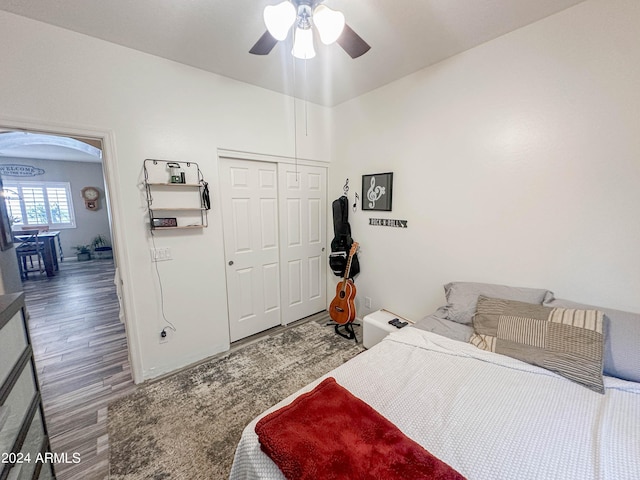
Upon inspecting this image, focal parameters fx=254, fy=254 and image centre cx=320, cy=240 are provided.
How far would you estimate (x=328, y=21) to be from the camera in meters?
1.20

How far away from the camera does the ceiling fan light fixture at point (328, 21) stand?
118cm

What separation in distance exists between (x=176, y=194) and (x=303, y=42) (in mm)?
1620

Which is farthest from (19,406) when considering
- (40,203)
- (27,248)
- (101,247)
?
(40,203)

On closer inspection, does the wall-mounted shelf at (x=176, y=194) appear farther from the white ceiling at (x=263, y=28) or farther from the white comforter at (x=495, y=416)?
the white comforter at (x=495, y=416)

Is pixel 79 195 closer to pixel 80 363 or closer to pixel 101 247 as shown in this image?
pixel 101 247

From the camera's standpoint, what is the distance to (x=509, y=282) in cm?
199

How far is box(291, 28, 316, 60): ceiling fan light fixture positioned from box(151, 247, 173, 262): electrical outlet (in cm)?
186

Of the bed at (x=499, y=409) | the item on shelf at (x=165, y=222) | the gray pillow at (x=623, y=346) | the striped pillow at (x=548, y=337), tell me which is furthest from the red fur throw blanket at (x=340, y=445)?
the item on shelf at (x=165, y=222)

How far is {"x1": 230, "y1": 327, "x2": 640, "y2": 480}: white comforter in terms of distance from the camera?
91cm

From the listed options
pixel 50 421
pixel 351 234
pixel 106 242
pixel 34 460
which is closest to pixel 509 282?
pixel 351 234

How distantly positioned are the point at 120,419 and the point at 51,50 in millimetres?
2569

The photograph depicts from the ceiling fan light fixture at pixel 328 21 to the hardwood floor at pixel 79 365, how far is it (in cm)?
267

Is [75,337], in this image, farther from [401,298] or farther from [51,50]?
[401,298]

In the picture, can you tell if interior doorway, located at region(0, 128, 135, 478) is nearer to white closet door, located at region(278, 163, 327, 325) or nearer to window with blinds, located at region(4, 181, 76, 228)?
window with blinds, located at region(4, 181, 76, 228)
